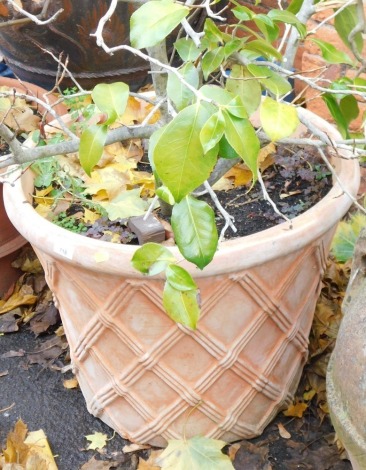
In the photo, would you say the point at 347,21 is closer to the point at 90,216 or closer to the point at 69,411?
A: the point at 90,216

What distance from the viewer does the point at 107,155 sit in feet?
6.06

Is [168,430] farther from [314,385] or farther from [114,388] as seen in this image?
[314,385]

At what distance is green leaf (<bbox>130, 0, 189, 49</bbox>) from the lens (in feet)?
3.17

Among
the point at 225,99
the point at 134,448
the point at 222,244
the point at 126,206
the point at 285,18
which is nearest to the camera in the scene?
the point at 225,99

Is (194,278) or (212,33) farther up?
(212,33)

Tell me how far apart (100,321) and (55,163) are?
498mm

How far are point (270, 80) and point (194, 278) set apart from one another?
0.43 meters

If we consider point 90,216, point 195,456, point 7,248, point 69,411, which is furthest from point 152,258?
point 7,248

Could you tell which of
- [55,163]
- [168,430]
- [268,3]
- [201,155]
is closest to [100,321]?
[168,430]

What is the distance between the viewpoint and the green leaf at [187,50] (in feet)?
4.01

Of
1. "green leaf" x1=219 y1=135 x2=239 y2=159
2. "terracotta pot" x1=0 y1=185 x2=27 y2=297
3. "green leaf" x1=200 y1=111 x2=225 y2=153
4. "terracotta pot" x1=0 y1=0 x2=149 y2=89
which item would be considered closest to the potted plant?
"green leaf" x1=219 y1=135 x2=239 y2=159

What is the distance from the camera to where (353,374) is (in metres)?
1.07

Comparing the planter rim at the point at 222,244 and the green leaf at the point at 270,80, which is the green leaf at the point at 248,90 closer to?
the green leaf at the point at 270,80

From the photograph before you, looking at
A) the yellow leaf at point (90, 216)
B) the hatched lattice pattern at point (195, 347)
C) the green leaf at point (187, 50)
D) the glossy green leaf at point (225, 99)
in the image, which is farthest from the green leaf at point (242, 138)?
the yellow leaf at point (90, 216)
